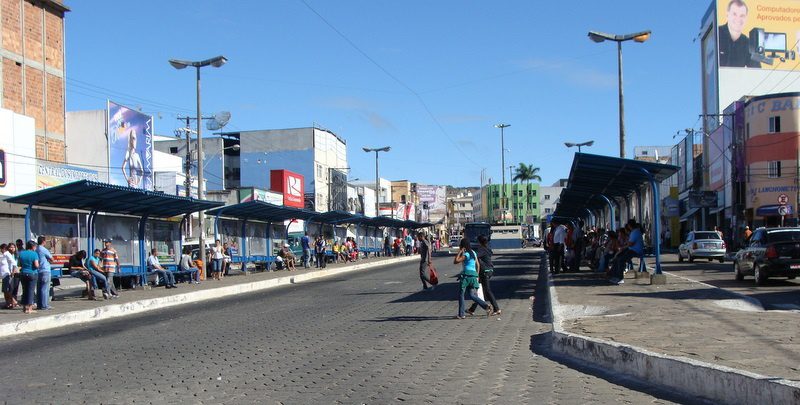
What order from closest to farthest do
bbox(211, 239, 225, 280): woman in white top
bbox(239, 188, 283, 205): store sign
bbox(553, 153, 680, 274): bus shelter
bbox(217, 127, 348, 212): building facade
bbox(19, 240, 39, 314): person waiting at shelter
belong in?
bbox(19, 240, 39, 314): person waiting at shelter
bbox(553, 153, 680, 274): bus shelter
bbox(211, 239, 225, 280): woman in white top
bbox(239, 188, 283, 205): store sign
bbox(217, 127, 348, 212): building facade

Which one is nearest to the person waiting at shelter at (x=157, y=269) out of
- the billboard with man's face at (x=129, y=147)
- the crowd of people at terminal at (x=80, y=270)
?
the crowd of people at terminal at (x=80, y=270)

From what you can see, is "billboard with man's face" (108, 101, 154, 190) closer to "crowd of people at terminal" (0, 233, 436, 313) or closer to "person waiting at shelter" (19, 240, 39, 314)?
"crowd of people at terminal" (0, 233, 436, 313)

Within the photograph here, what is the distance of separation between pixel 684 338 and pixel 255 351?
5.72m

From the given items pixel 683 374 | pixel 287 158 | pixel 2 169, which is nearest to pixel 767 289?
pixel 683 374

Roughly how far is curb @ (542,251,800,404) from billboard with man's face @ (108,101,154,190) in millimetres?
36814

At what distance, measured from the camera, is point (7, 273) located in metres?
17.6

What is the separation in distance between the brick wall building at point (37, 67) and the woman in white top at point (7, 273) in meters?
20.6

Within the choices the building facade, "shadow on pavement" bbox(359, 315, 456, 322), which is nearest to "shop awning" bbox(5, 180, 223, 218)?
"shadow on pavement" bbox(359, 315, 456, 322)

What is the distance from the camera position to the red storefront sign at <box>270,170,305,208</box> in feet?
218

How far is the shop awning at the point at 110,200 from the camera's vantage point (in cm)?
1839

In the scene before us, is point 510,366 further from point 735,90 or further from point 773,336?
point 735,90

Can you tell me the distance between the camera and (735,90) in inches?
2616

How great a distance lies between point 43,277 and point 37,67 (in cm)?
2495

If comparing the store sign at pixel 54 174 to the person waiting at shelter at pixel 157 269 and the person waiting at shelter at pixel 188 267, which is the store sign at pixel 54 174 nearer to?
the person waiting at shelter at pixel 188 267
